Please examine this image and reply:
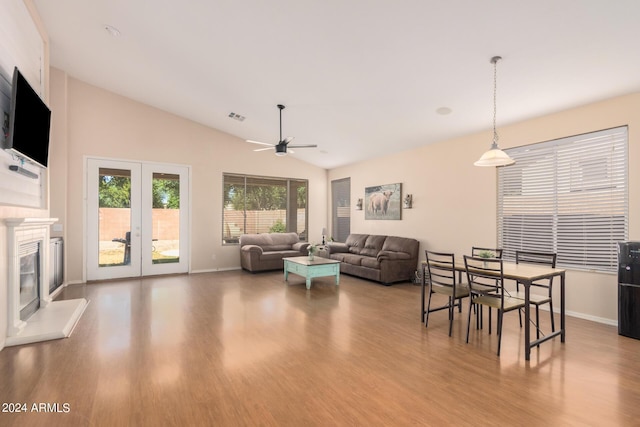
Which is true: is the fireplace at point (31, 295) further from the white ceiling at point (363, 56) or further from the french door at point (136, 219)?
the white ceiling at point (363, 56)

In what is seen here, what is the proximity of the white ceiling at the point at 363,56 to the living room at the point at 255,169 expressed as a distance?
1.04ft

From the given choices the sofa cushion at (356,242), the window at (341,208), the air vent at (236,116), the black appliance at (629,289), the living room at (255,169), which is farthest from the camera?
the window at (341,208)

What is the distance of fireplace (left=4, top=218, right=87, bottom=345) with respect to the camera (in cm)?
332

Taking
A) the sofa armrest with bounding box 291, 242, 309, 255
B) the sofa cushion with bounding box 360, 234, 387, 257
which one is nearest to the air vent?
the sofa armrest with bounding box 291, 242, 309, 255

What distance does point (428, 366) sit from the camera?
9.35 ft

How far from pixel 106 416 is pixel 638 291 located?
5.18m

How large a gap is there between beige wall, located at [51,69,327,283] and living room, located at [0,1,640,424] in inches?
0.7

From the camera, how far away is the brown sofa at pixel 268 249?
24.1 feet

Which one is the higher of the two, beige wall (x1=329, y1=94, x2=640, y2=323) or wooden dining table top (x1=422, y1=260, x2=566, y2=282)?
beige wall (x1=329, y1=94, x2=640, y2=323)

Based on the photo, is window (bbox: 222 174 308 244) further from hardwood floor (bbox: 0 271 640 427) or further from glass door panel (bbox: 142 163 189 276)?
hardwood floor (bbox: 0 271 640 427)

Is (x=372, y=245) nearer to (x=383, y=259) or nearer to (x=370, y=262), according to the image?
(x=370, y=262)

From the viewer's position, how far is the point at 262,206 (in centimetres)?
859

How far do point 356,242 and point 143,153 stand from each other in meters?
5.31

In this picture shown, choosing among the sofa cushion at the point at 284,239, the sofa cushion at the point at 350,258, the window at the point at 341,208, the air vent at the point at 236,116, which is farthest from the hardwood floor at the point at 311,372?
the window at the point at 341,208
